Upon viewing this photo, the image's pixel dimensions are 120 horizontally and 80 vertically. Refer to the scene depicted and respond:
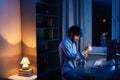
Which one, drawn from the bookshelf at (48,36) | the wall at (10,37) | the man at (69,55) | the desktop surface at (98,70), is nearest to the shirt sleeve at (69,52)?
the man at (69,55)

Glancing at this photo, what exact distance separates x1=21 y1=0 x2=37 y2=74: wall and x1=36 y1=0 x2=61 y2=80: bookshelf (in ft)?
1.34

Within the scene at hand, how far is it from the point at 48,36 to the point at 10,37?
3.80 feet

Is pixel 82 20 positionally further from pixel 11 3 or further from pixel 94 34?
pixel 11 3

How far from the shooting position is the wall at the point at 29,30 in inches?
154

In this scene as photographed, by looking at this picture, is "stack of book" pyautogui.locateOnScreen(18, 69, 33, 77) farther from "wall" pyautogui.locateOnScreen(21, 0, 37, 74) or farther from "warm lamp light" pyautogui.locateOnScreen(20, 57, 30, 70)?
"wall" pyautogui.locateOnScreen(21, 0, 37, 74)

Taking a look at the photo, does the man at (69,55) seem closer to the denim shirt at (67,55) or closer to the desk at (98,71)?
the denim shirt at (67,55)

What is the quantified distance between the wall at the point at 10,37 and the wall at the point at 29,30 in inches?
3.5

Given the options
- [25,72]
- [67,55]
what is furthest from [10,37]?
[67,55]

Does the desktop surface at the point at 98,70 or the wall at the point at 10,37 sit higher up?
the wall at the point at 10,37

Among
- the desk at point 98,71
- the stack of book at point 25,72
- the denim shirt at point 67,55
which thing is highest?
the denim shirt at point 67,55

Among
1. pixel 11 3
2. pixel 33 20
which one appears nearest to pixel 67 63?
pixel 33 20

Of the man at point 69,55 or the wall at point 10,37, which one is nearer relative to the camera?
the man at point 69,55

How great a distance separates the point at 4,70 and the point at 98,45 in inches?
85.5

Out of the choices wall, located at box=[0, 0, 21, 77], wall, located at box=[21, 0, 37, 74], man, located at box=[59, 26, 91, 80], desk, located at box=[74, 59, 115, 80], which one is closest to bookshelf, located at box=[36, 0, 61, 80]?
wall, located at box=[21, 0, 37, 74]
